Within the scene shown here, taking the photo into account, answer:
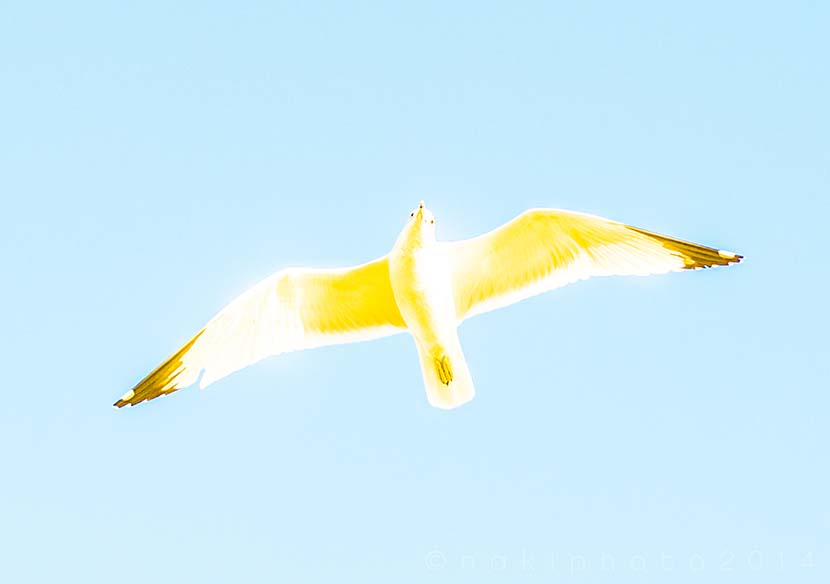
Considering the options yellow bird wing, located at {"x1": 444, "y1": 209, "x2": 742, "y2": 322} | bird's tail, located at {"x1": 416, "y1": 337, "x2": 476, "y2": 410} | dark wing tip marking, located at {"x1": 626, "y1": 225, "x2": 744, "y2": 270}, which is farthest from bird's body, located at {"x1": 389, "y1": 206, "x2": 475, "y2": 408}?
dark wing tip marking, located at {"x1": 626, "y1": 225, "x2": 744, "y2": 270}

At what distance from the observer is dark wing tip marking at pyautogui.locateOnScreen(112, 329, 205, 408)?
12.5 metres

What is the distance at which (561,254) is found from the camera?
12.3m

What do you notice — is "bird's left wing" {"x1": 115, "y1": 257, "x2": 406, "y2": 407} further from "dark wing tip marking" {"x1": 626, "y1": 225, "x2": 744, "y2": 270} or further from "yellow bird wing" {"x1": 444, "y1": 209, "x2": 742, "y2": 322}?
"dark wing tip marking" {"x1": 626, "y1": 225, "x2": 744, "y2": 270}

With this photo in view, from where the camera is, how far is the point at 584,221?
1217cm

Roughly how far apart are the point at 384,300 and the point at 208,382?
Answer: 1.63 metres

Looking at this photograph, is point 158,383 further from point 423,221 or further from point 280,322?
point 423,221

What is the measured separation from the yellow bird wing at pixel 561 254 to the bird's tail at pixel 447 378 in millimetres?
574

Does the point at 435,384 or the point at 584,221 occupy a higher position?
the point at 584,221

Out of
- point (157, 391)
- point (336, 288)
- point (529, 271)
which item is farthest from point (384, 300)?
point (157, 391)

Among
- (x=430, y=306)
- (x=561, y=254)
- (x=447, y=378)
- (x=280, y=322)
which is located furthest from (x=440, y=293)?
(x=280, y=322)

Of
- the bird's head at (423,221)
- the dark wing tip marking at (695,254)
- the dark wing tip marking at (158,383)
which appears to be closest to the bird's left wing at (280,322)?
the dark wing tip marking at (158,383)

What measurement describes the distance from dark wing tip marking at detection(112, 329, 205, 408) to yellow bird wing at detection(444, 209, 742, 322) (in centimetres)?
242

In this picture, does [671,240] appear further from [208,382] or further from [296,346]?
[208,382]

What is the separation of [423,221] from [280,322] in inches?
64.4
